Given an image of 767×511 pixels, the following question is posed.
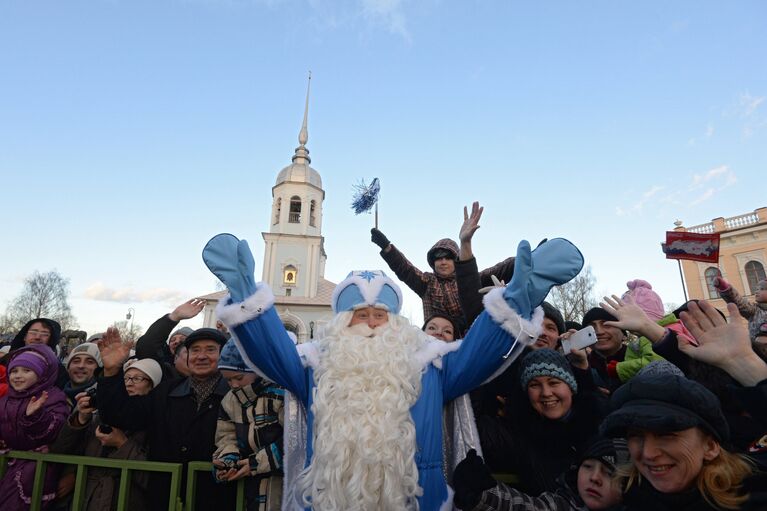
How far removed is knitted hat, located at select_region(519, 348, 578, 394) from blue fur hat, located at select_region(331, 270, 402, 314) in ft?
2.76

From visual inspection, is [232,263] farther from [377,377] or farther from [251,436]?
[251,436]

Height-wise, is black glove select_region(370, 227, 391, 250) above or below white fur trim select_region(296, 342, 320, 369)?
above

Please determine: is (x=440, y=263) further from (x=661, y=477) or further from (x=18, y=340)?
(x=18, y=340)

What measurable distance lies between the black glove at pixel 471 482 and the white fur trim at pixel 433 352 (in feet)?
1.76

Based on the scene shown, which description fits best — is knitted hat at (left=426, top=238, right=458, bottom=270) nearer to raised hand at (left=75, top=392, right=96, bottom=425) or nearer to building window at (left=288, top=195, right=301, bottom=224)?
raised hand at (left=75, top=392, right=96, bottom=425)

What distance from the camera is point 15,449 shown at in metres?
2.98

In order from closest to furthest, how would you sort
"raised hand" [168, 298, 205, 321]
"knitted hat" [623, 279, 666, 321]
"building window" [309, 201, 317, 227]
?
"knitted hat" [623, 279, 666, 321]
"raised hand" [168, 298, 205, 321]
"building window" [309, 201, 317, 227]

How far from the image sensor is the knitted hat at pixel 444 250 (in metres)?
3.77

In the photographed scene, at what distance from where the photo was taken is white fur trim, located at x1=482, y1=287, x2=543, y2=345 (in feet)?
6.20

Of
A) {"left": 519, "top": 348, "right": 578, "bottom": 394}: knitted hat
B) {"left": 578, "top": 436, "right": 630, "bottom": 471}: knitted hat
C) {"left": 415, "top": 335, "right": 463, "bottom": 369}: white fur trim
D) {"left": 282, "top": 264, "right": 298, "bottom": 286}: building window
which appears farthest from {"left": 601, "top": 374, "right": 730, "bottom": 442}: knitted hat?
{"left": 282, "top": 264, "right": 298, "bottom": 286}: building window

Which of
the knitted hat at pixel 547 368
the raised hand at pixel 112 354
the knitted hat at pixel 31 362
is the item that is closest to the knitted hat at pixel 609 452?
the knitted hat at pixel 547 368

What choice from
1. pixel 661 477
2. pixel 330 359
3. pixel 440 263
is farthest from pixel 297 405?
Result: pixel 440 263

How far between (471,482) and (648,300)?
270 centimetres

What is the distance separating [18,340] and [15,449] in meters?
2.14
